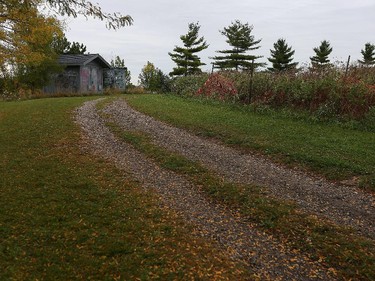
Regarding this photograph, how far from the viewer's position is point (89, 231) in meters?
4.37

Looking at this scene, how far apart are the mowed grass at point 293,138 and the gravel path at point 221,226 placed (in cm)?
282

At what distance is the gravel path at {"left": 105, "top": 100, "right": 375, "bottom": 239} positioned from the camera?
16.7 ft

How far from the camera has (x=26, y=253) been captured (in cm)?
383

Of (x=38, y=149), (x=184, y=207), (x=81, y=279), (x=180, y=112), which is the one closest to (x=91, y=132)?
(x=38, y=149)

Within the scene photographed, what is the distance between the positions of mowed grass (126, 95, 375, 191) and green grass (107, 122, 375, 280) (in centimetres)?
203

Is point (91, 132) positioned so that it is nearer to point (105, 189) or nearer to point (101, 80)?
point (105, 189)

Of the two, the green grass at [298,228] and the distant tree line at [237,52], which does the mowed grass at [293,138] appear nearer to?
the green grass at [298,228]

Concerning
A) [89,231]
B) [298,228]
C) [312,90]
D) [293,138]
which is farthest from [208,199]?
[312,90]

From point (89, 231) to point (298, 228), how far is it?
3039 mm

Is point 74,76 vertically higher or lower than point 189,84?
higher

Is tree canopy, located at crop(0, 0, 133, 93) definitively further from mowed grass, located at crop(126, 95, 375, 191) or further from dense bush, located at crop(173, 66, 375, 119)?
dense bush, located at crop(173, 66, 375, 119)

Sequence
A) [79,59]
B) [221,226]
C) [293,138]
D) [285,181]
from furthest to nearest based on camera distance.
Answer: [79,59] < [293,138] < [285,181] < [221,226]

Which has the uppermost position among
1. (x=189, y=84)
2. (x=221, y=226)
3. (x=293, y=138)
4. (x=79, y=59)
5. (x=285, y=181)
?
(x=79, y=59)

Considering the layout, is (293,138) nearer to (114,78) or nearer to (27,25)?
(27,25)
